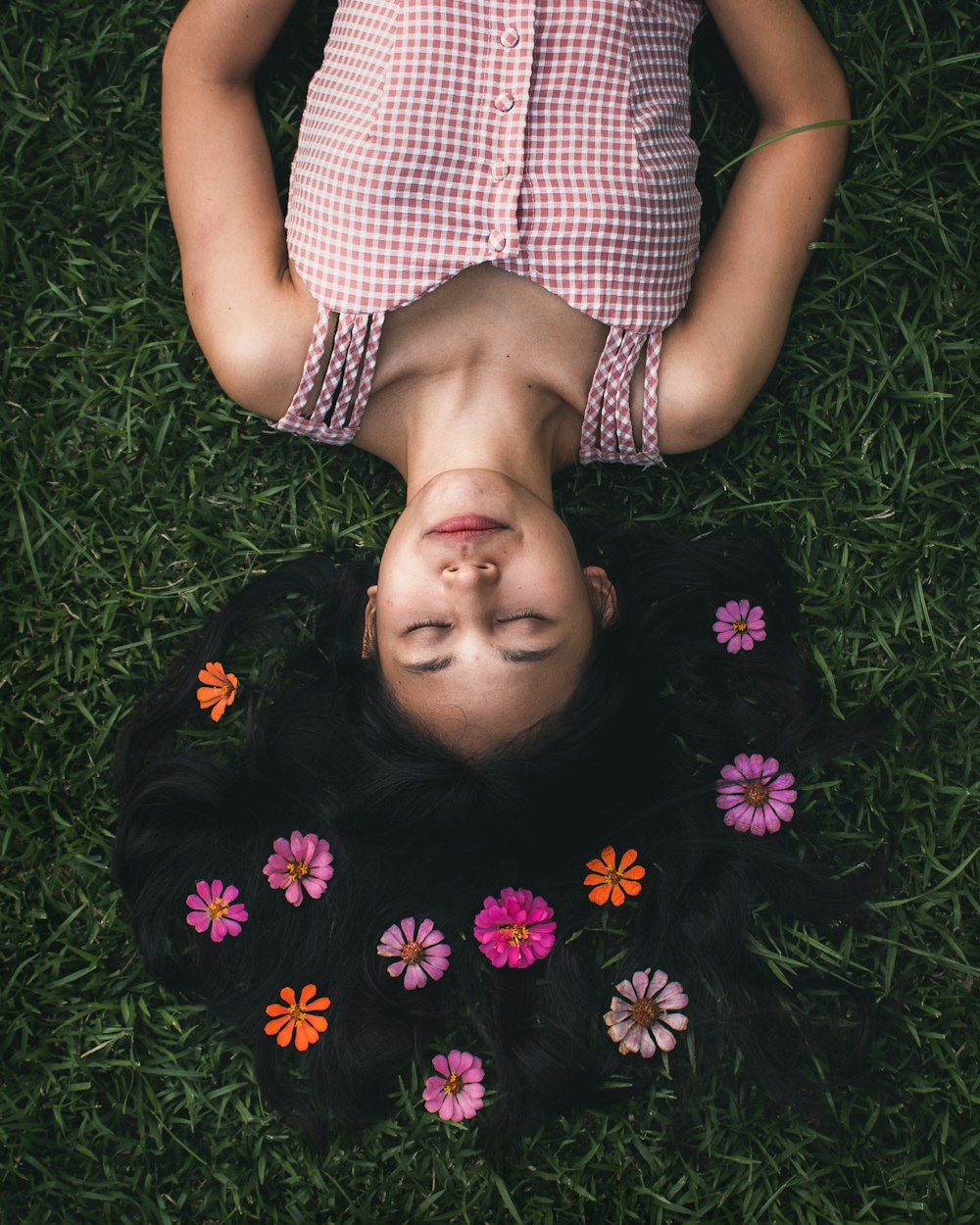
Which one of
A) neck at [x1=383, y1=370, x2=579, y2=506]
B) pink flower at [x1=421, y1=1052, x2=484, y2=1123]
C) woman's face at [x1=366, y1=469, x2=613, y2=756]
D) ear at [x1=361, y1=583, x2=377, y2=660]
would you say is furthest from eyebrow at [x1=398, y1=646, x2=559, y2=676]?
pink flower at [x1=421, y1=1052, x2=484, y2=1123]

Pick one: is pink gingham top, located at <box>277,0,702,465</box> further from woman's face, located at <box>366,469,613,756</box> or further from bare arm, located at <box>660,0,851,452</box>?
woman's face, located at <box>366,469,613,756</box>

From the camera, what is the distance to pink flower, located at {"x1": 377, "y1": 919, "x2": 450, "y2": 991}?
8.27ft

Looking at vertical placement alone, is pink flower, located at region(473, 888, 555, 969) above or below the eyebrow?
below

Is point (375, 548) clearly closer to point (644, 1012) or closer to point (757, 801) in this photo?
point (757, 801)

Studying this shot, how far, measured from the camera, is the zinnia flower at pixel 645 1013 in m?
2.58

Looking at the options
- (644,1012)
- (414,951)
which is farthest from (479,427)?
(644,1012)

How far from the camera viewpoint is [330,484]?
9.19 feet

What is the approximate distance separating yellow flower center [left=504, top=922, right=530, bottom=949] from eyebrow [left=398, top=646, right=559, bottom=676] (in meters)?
0.84

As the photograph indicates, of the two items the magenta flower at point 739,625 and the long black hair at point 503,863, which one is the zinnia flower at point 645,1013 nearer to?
the long black hair at point 503,863

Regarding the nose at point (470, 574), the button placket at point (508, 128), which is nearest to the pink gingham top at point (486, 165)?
the button placket at point (508, 128)

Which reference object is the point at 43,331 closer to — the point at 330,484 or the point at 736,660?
the point at 330,484

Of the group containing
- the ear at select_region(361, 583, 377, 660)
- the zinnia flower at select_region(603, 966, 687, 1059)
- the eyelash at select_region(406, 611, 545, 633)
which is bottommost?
the zinnia flower at select_region(603, 966, 687, 1059)

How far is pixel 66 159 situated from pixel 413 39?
1.14 metres

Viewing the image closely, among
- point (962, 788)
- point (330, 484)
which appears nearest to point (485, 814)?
point (330, 484)
